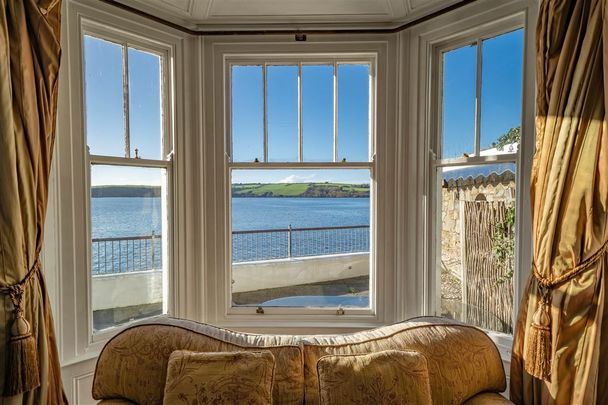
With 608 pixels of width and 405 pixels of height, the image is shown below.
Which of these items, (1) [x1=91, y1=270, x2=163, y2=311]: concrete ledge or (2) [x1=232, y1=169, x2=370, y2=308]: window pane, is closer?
(1) [x1=91, y1=270, x2=163, y2=311]: concrete ledge

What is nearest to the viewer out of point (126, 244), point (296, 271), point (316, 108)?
point (126, 244)

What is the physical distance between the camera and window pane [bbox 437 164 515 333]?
2051 mm

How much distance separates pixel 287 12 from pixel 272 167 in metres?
0.95

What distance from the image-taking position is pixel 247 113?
8.09 feet

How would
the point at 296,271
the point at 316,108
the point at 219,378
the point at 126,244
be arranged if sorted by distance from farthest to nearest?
1. the point at 296,271
2. the point at 316,108
3. the point at 126,244
4. the point at 219,378

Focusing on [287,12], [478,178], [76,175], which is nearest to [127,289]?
[76,175]

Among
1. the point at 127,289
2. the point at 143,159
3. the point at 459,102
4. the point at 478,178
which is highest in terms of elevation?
the point at 459,102

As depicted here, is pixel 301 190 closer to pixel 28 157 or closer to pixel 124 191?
pixel 124 191

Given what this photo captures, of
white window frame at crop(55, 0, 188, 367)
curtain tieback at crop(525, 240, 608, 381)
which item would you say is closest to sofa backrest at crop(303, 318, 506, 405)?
curtain tieback at crop(525, 240, 608, 381)

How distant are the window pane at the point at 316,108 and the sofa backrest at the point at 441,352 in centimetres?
118

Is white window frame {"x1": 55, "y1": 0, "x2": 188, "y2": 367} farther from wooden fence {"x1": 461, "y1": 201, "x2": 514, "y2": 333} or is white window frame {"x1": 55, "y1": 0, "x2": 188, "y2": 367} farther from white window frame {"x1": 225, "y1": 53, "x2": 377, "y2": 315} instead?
wooden fence {"x1": 461, "y1": 201, "x2": 514, "y2": 333}

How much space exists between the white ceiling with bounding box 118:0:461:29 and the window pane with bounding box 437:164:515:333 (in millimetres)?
972

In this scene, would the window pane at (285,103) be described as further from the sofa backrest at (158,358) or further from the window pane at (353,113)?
the sofa backrest at (158,358)

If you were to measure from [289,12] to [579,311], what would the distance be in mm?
2135
